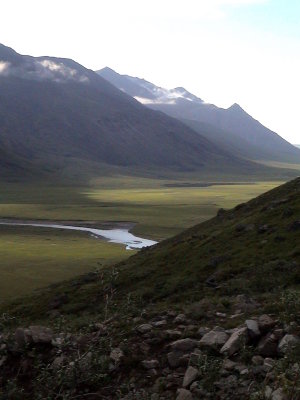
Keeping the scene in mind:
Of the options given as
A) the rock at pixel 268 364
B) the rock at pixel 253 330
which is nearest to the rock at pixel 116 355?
the rock at pixel 253 330

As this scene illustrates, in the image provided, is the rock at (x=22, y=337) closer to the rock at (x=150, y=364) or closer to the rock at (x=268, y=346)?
the rock at (x=150, y=364)

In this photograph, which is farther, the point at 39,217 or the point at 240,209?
the point at 39,217

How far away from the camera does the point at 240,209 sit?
53.0 m

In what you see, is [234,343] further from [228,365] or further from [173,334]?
[173,334]

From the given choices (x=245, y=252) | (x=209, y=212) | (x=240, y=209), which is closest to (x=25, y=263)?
(x=240, y=209)

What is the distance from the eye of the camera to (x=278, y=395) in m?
9.28

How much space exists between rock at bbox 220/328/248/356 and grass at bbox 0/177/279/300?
15.1 m

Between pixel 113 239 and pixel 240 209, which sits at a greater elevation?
pixel 240 209

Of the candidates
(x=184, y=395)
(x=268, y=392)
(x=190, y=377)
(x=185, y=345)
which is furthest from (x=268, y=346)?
(x=268, y=392)

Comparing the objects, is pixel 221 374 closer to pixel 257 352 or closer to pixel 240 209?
pixel 257 352

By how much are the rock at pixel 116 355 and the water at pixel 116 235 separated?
65.6m

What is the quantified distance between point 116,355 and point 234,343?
130 inches

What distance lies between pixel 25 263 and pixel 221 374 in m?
54.1

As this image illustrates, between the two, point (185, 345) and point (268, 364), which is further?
point (185, 345)
